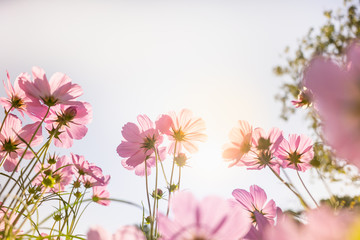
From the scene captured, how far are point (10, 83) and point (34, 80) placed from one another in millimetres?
120

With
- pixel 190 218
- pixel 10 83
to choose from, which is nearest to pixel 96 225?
pixel 190 218

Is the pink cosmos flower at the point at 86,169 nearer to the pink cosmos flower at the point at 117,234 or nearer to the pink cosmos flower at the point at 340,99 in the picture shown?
the pink cosmos flower at the point at 117,234

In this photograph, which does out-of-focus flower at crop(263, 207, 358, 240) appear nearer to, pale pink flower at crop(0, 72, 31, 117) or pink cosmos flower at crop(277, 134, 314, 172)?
pink cosmos flower at crop(277, 134, 314, 172)

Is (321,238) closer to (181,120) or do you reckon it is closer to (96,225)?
(96,225)

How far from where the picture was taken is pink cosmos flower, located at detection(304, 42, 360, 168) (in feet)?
0.51

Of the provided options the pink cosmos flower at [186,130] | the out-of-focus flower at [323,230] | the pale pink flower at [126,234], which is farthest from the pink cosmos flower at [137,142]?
the out-of-focus flower at [323,230]

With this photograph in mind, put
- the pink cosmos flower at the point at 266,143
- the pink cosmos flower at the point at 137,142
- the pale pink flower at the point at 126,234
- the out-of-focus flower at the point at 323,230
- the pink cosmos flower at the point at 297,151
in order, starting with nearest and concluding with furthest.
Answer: the out-of-focus flower at the point at 323,230 → the pale pink flower at the point at 126,234 → the pink cosmos flower at the point at 266,143 → the pink cosmos flower at the point at 297,151 → the pink cosmos flower at the point at 137,142

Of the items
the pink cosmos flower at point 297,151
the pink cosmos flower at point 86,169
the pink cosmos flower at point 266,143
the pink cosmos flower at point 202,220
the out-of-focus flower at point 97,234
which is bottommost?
the out-of-focus flower at point 97,234

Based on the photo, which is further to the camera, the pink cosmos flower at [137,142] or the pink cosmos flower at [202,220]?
the pink cosmos flower at [137,142]

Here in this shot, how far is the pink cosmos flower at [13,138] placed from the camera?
79 centimetres

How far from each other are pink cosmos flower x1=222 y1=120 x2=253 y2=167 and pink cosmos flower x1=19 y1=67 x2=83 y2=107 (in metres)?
0.43

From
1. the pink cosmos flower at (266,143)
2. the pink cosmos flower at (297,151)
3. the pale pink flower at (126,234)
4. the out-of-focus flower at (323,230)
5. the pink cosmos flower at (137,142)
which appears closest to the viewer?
the out-of-focus flower at (323,230)

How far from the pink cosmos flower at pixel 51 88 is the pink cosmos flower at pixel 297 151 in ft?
1.91

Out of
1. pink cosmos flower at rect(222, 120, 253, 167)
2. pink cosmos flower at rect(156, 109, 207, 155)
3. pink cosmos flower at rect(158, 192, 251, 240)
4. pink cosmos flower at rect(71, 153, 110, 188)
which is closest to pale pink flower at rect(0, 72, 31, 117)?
pink cosmos flower at rect(71, 153, 110, 188)
